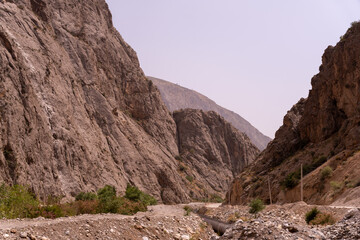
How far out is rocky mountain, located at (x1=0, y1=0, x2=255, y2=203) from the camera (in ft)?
139

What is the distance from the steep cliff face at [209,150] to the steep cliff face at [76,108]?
6.21m

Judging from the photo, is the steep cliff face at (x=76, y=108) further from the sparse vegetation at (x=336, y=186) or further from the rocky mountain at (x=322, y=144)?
the sparse vegetation at (x=336, y=186)

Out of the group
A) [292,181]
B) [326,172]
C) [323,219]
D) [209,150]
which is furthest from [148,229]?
[209,150]

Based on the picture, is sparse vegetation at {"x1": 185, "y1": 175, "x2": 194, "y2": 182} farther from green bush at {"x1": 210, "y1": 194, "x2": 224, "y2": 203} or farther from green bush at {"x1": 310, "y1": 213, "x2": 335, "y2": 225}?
green bush at {"x1": 310, "y1": 213, "x2": 335, "y2": 225}

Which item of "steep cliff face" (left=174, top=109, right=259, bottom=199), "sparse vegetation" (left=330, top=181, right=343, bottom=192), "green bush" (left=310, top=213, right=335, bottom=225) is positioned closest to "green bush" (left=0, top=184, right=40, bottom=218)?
"green bush" (left=310, top=213, right=335, bottom=225)

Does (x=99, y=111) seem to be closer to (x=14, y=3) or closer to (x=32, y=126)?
(x=14, y=3)

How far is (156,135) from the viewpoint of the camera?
9856 centimetres

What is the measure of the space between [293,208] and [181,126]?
9295 cm

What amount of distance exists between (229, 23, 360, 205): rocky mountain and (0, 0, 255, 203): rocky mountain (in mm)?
23140

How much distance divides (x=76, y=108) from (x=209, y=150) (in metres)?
62.3

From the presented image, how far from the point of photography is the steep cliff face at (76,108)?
139 ft

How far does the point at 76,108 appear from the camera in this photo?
62.8 meters

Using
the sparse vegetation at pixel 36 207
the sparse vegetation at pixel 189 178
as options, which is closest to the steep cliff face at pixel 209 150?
the sparse vegetation at pixel 189 178

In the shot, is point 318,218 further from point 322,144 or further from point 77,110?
point 77,110
